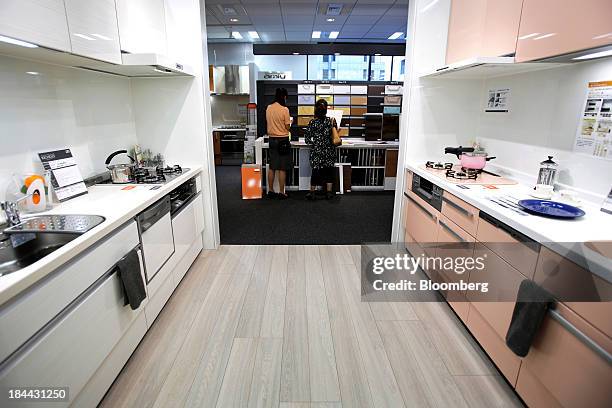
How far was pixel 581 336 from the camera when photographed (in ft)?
4.02

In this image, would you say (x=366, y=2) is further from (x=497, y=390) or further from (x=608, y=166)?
(x=497, y=390)

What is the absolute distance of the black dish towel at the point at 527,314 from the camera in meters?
1.40

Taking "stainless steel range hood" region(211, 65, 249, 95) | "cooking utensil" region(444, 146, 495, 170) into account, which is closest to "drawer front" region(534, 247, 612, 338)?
"cooking utensil" region(444, 146, 495, 170)

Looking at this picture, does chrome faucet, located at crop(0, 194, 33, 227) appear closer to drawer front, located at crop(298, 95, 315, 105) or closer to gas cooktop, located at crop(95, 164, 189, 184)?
gas cooktop, located at crop(95, 164, 189, 184)

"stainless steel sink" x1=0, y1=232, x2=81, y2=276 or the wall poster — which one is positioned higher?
the wall poster

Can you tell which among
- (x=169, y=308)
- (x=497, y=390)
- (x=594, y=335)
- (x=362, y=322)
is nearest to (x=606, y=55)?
(x=594, y=335)

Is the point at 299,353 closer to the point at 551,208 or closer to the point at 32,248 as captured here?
the point at 32,248

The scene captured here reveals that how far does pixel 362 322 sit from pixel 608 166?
1.72 m

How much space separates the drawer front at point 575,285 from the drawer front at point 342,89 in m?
5.60

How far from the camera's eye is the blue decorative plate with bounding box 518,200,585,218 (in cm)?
169

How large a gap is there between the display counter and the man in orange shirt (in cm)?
33

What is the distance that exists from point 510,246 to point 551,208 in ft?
1.32

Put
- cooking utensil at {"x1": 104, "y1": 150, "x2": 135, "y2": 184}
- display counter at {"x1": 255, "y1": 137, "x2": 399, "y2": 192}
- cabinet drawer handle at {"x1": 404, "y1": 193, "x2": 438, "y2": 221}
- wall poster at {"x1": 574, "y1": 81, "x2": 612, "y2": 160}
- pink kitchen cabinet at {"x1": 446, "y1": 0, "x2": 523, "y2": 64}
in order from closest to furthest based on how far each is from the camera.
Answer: wall poster at {"x1": 574, "y1": 81, "x2": 612, "y2": 160} < pink kitchen cabinet at {"x1": 446, "y1": 0, "x2": 523, "y2": 64} < cooking utensil at {"x1": 104, "y1": 150, "x2": 135, "y2": 184} < cabinet drawer handle at {"x1": 404, "y1": 193, "x2": 438, "y2": 221} < display counter at {"x1": 255, "y1": 137, "x2": 399, "y2": 192}

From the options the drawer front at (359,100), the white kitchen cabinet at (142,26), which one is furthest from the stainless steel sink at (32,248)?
the drawer front at (359,100)
